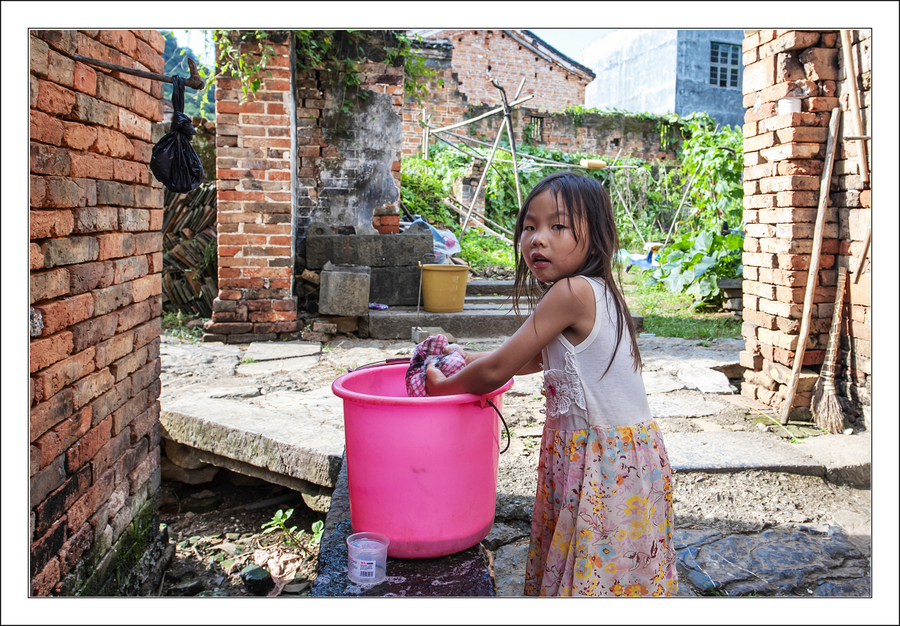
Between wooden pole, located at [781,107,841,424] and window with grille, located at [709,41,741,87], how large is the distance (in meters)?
17.9

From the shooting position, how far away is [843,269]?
3.76 m

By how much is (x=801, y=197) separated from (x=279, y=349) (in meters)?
4.25

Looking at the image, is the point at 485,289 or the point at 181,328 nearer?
the point at 181,328

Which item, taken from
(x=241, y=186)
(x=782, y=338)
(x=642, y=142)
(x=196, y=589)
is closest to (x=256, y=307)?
(x=241, y=186)

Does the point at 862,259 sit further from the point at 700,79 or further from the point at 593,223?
the point at 700,79

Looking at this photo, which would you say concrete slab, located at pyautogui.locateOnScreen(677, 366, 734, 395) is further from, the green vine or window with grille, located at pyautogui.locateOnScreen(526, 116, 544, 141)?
window with grille, located at pyautogui.locateOnScreen(526, 116, 544, 141)

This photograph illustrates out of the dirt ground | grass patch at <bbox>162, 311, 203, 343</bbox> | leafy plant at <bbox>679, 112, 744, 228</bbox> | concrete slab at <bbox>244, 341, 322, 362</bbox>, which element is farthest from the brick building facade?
the dirt ground

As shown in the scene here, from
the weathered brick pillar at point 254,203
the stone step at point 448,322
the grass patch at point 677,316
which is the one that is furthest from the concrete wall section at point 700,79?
Answer: the weathered brick pillar at point 254,203

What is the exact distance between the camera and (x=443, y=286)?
6.60 m

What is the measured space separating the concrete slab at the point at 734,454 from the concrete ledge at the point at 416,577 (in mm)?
1536

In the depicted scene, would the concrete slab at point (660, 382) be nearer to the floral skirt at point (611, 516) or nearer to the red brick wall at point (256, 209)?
the floral skirt at point (611, 516)

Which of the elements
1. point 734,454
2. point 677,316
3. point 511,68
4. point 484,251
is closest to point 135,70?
point 734,454

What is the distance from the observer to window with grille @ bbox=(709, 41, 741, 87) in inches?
769
